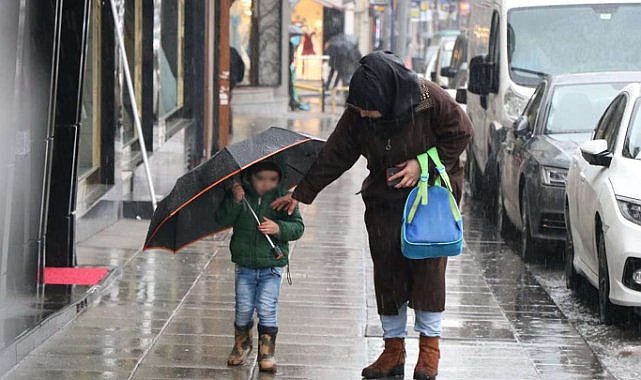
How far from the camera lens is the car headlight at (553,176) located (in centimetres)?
1122

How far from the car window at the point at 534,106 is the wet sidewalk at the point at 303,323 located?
1350 millimetres

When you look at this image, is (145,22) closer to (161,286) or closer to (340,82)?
(161,286)

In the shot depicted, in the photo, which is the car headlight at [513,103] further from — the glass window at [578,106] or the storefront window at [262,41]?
the storefront window at [262,41]

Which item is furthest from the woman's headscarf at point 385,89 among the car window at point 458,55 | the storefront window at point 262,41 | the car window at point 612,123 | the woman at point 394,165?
the storefront window at point 262,41

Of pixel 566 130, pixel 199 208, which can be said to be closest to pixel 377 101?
pixel 199 208

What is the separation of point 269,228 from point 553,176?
186 inches

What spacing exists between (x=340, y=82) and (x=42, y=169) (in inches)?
1046

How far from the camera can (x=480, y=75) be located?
15016mm

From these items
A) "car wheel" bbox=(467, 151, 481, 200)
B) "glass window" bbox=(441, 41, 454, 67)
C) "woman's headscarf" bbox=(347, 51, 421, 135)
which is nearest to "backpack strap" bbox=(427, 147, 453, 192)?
"woman's headscarf" bbox=(347, 51, 421, 135)

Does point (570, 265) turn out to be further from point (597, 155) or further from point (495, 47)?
point (495, 47)

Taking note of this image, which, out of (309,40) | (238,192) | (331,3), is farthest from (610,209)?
(309,40)

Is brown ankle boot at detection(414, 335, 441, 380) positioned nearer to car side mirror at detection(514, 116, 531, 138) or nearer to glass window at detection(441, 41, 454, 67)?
car side mirror at detection(514, 116, 531, 138)

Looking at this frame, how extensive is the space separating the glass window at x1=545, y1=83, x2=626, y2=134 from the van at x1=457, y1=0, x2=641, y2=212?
1909mm

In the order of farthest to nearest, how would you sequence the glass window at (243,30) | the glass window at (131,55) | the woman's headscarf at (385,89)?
the glass window at (243,30) → the glass window at (131,55) → the woman's headscarf at (385,89)
